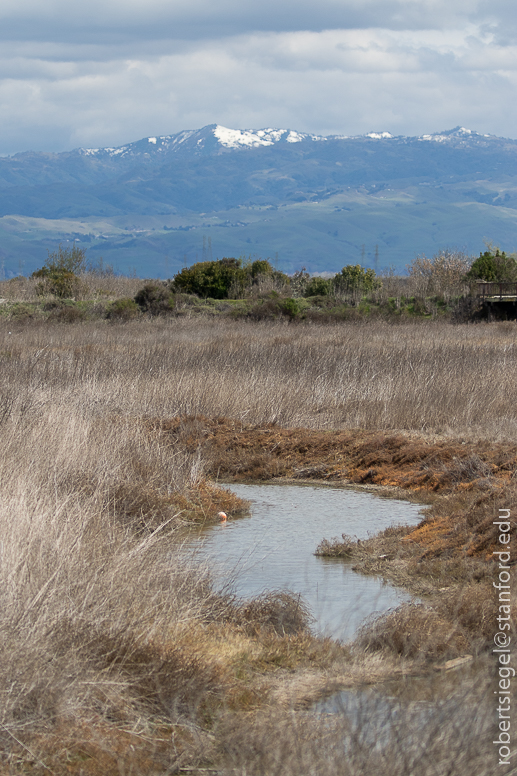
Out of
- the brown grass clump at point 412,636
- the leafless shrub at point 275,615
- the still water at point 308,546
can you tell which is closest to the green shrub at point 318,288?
the still water at point 308,546

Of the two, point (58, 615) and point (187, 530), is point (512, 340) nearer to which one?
point (187, 530)

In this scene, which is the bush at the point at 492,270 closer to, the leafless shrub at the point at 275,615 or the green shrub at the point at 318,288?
the green shrub at the point at 318,288

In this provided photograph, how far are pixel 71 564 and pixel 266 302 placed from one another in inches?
1304

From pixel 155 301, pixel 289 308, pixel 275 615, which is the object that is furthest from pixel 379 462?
pixel 155 301

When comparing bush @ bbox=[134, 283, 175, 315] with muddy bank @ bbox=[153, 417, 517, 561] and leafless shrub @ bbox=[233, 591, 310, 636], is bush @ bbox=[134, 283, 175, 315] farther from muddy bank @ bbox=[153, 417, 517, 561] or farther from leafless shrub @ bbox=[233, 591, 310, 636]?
leafless shrub @ bbox=[233, 591, 310, 636]

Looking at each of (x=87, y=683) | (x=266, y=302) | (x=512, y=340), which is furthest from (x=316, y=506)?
(x=266, y=302)

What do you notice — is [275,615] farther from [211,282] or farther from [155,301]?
[211,282]

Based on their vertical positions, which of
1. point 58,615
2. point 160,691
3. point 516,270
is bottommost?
point 160,691

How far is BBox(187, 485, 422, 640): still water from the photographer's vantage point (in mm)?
7746

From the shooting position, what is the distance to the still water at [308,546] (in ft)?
25.4

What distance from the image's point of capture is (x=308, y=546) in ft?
33.1

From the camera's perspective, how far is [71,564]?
19.2 ft

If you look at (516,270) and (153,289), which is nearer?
(153,289)

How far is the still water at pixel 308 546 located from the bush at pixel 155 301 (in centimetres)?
2639
